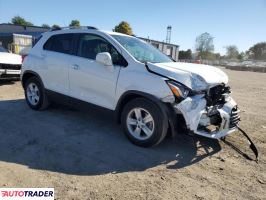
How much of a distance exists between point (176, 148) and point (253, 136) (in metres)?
1.99

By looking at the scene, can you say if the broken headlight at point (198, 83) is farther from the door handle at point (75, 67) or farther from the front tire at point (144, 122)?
the door handle at point (75, 67)

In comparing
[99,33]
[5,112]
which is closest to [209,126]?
[99,33]

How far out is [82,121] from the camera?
596cm

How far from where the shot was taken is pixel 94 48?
5.40m

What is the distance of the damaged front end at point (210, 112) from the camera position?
422 cm

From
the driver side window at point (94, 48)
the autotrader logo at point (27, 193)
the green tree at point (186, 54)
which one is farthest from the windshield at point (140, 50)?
the green tree at point (186, 54)

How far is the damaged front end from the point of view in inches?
166

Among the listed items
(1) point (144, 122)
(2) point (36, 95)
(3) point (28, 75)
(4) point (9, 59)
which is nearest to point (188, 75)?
(1) point (144, 122)

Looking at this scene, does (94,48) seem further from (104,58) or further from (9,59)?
(9,59)

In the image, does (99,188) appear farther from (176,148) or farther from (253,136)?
(253,136)

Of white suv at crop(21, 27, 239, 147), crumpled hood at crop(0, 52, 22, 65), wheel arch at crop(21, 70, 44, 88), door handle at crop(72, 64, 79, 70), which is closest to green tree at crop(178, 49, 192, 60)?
crumpled hood at crop(0, 52, 22, 65)

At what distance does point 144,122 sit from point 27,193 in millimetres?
2109

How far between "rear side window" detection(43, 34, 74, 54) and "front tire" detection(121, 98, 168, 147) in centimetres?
201

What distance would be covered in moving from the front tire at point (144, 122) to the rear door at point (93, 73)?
1.37 feet
